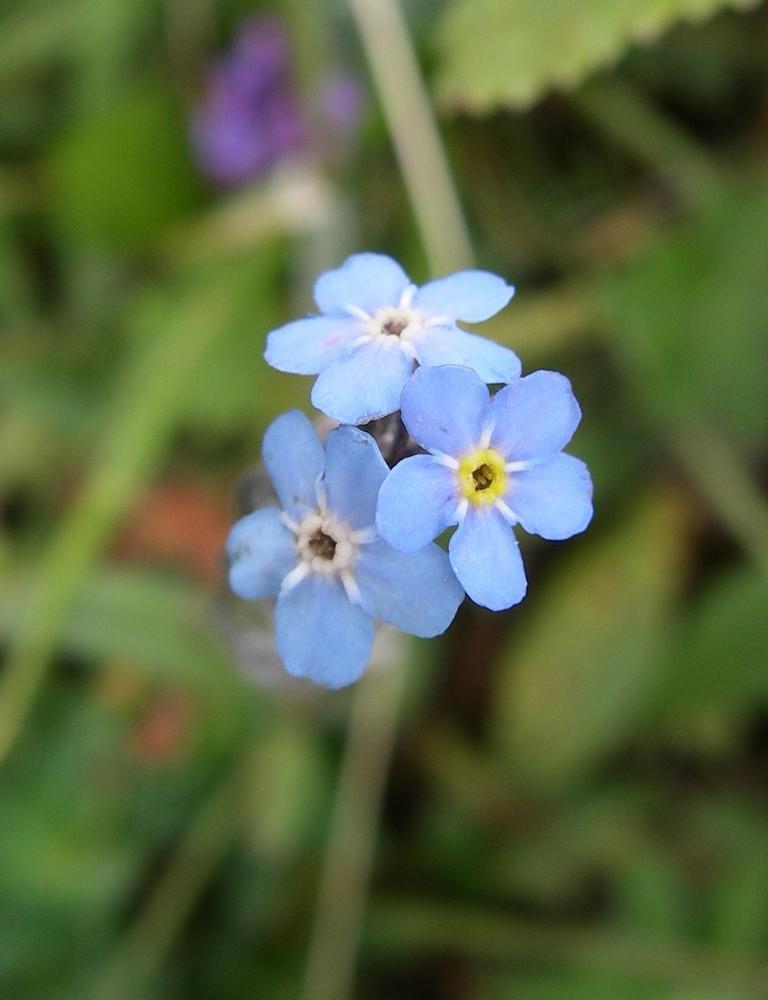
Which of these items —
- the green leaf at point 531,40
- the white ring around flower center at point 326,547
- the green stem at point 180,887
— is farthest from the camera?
the green stem at point 180,887

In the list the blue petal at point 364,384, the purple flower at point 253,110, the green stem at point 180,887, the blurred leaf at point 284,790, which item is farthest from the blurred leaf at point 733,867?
the purple flower at point 253,110

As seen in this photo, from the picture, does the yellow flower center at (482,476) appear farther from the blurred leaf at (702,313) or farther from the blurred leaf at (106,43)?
the blurred leaf at (106,43)

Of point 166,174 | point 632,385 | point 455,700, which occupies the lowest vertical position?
point 455,700

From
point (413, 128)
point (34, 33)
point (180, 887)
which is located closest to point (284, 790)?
point (180, 887)

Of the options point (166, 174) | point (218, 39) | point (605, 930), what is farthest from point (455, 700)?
point (218, 39)

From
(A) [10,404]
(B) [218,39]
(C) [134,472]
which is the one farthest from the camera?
(B) [218,39]

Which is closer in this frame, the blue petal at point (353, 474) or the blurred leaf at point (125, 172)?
the blue petal at point (353, 474)

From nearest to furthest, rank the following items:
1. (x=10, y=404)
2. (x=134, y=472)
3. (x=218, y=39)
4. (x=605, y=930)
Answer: (x=134, y=472)
(x=605, y=930)
(x=10, y=404)
(x=218, y=39)

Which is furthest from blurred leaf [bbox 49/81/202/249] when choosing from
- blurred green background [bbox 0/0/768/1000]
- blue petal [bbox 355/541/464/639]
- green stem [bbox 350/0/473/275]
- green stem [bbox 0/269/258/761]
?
blue petal [bbox 355/541/464/639]

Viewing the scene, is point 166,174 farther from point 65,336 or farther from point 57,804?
point 57,804

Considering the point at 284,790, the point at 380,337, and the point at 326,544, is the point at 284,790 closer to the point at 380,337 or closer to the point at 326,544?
the point at 326,544
